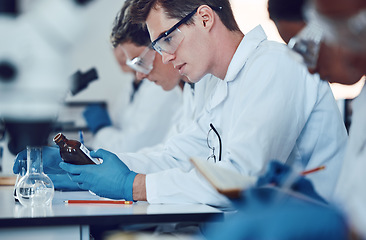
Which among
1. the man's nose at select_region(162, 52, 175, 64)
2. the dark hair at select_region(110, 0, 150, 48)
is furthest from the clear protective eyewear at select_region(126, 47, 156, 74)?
the man's nose at select_region(162, 52, 175, 64)

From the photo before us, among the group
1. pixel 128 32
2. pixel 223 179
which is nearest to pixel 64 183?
pixel 128 32

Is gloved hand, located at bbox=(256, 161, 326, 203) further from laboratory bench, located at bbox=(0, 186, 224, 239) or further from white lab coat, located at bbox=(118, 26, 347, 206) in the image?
white lab coat, located at bbox=(118, 26, 347, 206)

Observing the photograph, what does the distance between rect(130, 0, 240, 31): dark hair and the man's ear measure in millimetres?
37

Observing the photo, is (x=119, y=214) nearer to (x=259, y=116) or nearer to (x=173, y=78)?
(x=259, y=116)

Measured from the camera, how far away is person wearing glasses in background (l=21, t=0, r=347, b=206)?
177 cm

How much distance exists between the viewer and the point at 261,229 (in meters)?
0.80

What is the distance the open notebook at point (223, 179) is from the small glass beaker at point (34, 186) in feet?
2.42

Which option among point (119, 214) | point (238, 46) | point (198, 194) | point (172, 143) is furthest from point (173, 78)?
point (119, 214)

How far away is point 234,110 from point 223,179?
0.73 meters

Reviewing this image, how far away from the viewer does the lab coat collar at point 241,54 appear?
6.71ft

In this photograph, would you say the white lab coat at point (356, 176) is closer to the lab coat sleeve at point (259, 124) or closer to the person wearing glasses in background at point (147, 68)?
the lab coat sleeve at point (259, 124)

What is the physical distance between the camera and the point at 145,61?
2686mm

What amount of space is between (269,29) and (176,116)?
1023 millimetres

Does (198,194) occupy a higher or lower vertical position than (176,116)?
lower
